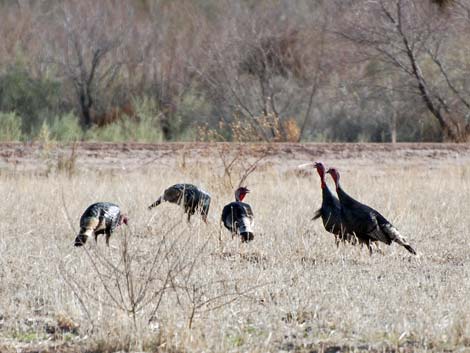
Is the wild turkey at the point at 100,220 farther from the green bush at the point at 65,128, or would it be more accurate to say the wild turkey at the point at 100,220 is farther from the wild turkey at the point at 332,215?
the green bush at the point at 65,128

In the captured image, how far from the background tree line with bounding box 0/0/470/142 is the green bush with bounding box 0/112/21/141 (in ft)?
0.18

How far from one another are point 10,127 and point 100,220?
1352 centimetres

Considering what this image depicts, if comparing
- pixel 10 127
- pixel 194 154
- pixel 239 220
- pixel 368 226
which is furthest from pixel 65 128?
pixel 368 226

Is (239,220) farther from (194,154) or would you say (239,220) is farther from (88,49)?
(88,49)

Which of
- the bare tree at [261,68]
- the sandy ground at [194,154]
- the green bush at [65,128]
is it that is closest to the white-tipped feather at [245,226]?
the sandy ground at [194,154]

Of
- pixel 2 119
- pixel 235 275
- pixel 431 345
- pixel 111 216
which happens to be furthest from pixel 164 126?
pixel 431 345

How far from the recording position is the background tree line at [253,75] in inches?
899

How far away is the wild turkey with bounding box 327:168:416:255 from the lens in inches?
350

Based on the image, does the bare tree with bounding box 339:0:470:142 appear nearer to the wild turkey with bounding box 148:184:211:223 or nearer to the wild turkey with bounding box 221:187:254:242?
the wild turkey with bounding box 148:184:211:223

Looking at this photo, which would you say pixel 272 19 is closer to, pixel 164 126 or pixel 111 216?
pixel 164 126

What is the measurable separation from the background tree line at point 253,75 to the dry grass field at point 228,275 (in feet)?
28.6

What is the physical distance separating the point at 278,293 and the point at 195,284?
2.02 feet

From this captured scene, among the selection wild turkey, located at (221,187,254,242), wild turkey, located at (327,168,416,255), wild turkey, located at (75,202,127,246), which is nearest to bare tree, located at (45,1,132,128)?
wild turkey, located at (221,187,254,242)

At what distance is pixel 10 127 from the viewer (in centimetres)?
2180
